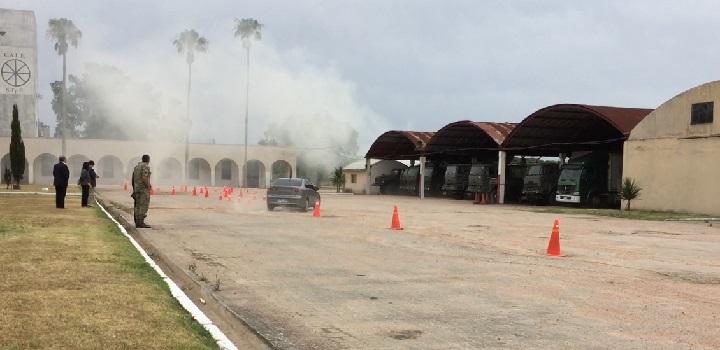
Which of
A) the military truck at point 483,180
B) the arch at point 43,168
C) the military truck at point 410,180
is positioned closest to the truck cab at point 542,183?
the military truck at point 483,180

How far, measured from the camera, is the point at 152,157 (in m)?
70.4

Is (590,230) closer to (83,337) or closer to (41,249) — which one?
(41,249)

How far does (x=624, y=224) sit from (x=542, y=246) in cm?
954

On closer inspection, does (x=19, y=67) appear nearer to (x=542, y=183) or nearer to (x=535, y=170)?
(x=535, y=170)

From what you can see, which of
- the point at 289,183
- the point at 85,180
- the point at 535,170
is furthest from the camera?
the point at 535,170

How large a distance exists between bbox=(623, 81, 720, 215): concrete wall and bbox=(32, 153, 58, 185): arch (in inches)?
2214

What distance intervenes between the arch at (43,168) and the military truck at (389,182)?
109ft

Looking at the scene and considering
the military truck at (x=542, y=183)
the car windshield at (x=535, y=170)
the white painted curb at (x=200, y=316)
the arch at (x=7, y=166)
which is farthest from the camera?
the arch at (x=7, y=166)

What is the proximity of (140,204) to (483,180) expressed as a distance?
28.7m

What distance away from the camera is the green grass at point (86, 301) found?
5230 mm

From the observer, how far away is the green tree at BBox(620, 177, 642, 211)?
30.9m

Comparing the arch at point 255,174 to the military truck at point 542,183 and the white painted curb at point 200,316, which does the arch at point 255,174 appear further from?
the white painted curb at point 200,316

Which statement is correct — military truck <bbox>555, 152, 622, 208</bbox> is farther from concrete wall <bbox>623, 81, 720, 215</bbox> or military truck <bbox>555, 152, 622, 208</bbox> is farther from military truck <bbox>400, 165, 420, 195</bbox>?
military truck <bbox>400, 165, 420, 195</bbox>

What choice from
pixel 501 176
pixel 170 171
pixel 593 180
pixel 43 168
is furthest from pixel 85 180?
pixel 170 171
